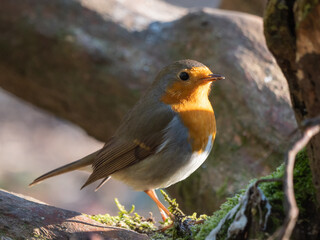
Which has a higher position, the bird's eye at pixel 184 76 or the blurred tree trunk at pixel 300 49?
the bird's eye at pixel 184 76

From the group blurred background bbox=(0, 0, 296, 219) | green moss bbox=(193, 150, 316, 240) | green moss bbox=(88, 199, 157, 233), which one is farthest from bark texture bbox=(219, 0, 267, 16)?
green moss bbox=(193, 150, 316, 240)

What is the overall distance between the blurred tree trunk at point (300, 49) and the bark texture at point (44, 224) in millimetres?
1098

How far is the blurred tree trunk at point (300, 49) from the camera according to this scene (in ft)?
5.02

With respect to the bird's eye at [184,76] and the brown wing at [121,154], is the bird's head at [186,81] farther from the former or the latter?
the brown wing at [121,154]

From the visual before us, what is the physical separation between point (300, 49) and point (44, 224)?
1468 mm

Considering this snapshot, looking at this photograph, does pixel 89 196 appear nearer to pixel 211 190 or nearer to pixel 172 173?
pixel 211 190

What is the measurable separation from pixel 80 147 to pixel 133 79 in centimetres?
386

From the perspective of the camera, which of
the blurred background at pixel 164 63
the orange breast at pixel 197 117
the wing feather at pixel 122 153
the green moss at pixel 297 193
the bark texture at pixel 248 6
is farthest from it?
the bark texture at pixel 248 6

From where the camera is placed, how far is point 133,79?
4805 mm

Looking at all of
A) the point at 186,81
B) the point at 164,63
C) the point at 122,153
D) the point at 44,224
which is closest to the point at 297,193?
the point at 44,224

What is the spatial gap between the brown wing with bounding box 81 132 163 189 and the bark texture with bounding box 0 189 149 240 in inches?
25.8

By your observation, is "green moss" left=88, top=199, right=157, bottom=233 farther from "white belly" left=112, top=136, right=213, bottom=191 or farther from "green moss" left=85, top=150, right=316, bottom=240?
"white belly" left=112, top=136, right=213, bottom=191

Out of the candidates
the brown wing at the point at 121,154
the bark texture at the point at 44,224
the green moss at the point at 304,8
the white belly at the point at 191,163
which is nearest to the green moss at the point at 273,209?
the bark texture at the point at 44,224

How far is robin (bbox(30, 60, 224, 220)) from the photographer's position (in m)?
2.90
